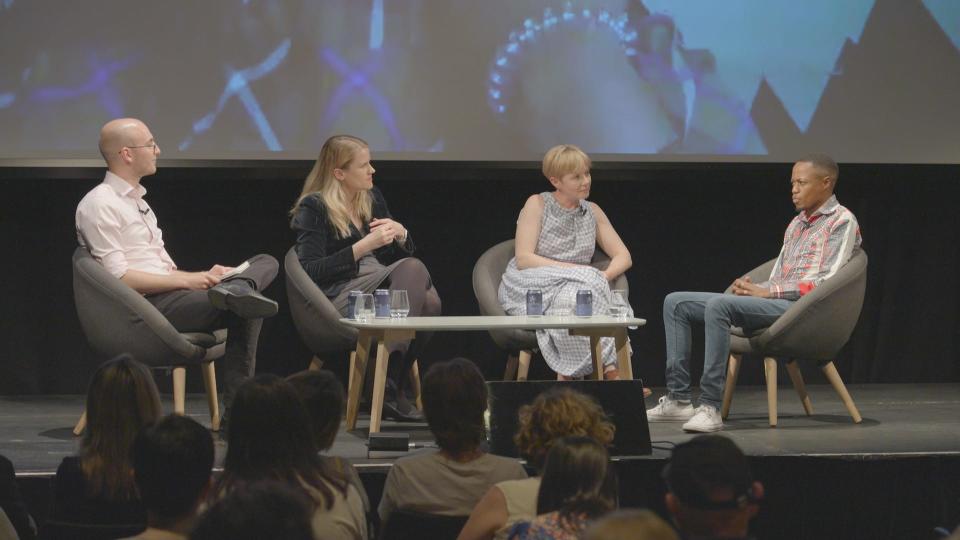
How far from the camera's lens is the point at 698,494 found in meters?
1.99

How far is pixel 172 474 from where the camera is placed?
6.95 feet

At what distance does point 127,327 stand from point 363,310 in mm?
881

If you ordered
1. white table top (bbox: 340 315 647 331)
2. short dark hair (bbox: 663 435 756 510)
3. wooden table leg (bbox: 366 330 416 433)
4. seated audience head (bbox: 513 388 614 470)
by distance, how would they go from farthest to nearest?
wooden table leg (bbox: 366 330 416 433) < white table top (bbox: 340 315 647 331) < seated audience head (bbox: 513 388 614 470) < short dark hair (bbox: 663 435 756 510)

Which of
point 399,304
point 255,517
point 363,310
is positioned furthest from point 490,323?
point 255,517

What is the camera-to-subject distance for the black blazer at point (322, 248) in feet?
16.6

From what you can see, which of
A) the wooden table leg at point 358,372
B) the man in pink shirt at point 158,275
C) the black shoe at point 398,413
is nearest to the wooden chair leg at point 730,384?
the black shoe at point 398,413

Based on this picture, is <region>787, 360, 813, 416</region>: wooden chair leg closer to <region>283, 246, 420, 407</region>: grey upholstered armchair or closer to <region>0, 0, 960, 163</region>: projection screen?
<region>0, 0, 960, 163</region>: projection screen

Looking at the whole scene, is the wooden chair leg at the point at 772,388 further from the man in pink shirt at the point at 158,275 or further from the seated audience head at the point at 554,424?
the seated audience head at the point at 554,424

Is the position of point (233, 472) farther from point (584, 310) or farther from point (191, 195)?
point (191, 195)

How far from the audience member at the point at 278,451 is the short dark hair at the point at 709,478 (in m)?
0.80

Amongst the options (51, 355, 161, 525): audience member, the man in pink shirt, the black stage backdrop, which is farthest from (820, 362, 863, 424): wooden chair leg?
(51, 355, 161, 525): audience member

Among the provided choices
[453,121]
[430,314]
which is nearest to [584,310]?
[430,314]

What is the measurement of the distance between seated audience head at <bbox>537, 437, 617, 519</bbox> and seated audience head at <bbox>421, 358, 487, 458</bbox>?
529 mm

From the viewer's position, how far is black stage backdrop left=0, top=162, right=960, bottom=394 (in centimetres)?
580
